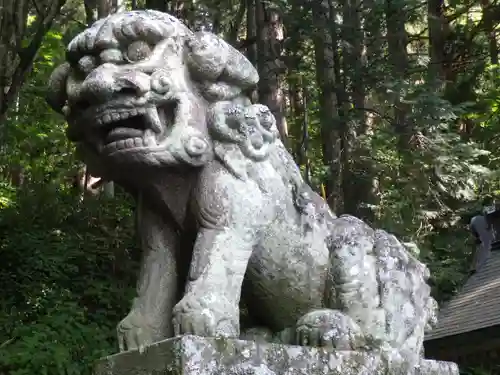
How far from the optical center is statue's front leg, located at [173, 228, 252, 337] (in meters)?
2.51

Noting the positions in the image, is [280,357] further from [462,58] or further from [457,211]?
[462,58]

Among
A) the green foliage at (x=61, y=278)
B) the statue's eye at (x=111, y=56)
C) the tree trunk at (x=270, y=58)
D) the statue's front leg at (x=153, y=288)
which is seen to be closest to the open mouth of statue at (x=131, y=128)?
the statue's eye at (x=111, y=56)

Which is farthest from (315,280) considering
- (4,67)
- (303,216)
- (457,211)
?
(457,211)

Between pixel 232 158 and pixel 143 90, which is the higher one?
pixel 143 90

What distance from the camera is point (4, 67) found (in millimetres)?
5789

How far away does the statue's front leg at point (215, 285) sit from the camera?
8.24 feet

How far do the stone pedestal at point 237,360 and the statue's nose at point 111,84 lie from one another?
86 centimetres

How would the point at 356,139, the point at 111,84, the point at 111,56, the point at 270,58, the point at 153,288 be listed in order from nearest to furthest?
the point at 111,84
the point at 111,56
the point at 153,288
the point at 270,58
the point at 356,139

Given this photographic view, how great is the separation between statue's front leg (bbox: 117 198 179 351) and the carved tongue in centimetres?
38

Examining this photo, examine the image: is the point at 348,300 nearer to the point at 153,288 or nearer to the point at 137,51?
the point at 153,288

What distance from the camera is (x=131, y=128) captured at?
106 inches

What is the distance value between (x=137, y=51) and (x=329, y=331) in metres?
1.21

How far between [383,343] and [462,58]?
404 inches

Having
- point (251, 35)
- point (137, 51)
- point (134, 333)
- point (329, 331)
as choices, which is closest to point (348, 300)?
point (329, 331)
